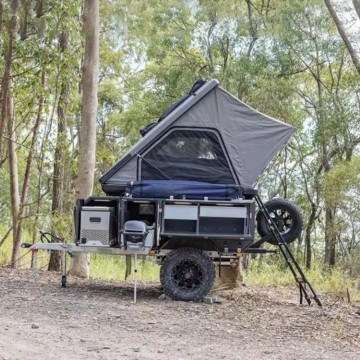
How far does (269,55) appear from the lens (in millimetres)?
20359

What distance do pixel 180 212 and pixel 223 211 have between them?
0.56 meters

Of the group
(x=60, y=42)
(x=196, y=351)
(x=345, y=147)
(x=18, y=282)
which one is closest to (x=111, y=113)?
(x=345, y=147)

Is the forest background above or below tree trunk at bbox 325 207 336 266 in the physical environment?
above

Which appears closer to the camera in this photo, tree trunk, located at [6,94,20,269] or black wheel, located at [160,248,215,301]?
black wheel, located at [160,248,215,301]

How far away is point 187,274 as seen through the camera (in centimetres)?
772

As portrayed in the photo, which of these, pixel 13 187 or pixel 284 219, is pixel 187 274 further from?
pixel 13 187

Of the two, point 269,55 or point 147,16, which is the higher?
point 147,16

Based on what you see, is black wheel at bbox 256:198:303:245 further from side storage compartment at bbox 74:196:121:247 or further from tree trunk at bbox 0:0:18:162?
tree trunk at bbox 0:0:18:162

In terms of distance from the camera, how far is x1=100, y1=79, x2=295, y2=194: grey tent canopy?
7805 millimetres

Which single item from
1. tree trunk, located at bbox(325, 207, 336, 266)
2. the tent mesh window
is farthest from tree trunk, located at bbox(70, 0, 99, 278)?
tree trunk, located at bbox(325, 207, 336, 266)

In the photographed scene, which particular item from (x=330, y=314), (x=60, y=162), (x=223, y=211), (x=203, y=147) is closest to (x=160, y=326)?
(x=223, y=211)

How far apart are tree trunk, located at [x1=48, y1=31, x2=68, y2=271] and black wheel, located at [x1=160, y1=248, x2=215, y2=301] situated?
15.6ft

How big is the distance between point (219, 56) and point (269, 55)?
2.99 metres

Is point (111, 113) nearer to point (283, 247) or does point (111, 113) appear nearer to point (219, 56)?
point (219, 56)
